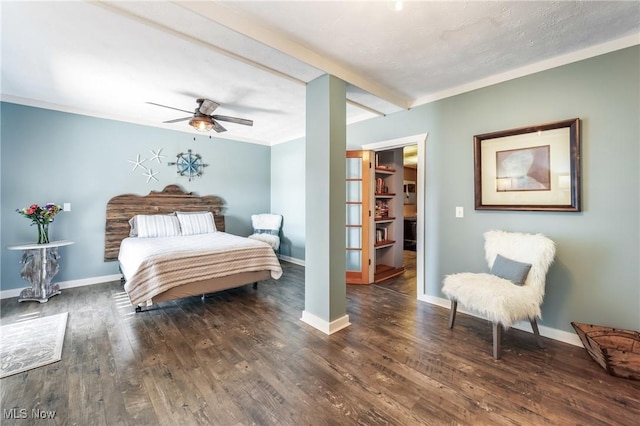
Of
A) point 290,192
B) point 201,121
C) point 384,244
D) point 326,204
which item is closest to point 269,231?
point 290,192

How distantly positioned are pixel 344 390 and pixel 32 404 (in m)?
1.91

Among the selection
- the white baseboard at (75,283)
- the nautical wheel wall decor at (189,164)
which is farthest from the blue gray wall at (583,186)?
the white baseboard at (75,283)

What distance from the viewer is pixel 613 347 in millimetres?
2027

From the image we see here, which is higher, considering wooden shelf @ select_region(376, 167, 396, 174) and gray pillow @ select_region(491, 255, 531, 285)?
wooden shelf @ select_region(376, 167, 396, 174)

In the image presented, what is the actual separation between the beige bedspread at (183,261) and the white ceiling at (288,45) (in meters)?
1.90

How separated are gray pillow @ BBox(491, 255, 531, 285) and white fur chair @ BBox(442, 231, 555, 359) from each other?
0.01m

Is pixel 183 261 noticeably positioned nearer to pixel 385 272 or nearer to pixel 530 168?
pixel 385 272

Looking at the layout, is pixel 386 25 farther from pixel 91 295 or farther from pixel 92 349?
pixel 91 295

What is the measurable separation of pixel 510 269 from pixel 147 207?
5.13 meters

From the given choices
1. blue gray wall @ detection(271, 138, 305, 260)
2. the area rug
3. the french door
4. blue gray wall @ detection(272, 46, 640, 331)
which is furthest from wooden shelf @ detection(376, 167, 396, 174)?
the area rug

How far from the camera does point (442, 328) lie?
2.58 m

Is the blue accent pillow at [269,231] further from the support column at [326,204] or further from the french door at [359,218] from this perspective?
the support column at [326,204]

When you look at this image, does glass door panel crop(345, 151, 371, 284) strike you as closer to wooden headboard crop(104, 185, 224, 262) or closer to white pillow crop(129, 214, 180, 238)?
wooden headboard crop(104, 185, 224, 262)

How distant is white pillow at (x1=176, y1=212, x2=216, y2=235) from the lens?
4.39 metres
